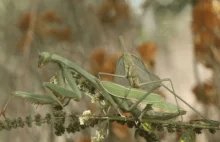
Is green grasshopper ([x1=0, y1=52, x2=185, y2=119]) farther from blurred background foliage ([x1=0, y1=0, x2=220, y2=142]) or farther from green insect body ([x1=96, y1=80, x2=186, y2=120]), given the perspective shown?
blurred background foliage ([x1=0, y1=0, x2=220, y2=142])

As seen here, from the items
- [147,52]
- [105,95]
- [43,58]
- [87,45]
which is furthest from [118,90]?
[87,45]

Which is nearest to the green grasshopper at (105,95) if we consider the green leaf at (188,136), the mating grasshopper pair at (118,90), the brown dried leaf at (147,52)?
the mating grasshopper pair at (118,90)

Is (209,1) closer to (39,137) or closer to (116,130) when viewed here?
(116,130)

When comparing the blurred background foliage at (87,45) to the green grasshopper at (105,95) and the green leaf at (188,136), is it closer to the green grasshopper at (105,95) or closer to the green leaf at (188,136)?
the green grasshopper at (105,95)

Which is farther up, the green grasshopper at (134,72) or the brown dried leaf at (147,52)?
the brown dried leaf at (147,52)

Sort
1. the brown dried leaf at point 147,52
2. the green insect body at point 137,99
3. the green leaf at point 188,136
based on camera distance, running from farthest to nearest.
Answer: the brown dried leaf at point 147,52 < the green insect body at point 137,99 < the green leaf at point 188,136

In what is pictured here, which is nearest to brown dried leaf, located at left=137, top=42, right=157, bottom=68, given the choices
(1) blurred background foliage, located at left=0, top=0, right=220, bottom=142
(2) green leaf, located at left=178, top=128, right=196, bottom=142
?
(1) blurred background foliage, located at left=0, top=0, right=220, bottom=142

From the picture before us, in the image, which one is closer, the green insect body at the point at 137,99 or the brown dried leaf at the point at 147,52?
the green insect body at the point at 137,99

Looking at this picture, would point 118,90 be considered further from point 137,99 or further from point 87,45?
point 87,45
